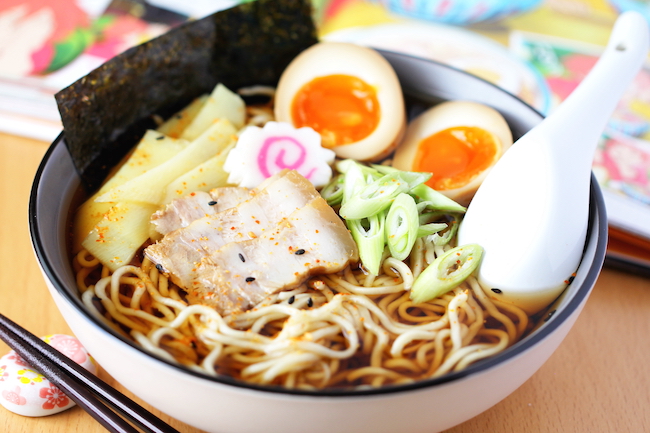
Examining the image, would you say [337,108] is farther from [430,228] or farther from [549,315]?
[549,315]

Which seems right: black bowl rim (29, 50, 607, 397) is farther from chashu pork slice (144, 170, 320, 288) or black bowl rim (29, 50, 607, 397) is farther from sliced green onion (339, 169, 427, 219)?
sliced green onion (339, 169, 427, 219)

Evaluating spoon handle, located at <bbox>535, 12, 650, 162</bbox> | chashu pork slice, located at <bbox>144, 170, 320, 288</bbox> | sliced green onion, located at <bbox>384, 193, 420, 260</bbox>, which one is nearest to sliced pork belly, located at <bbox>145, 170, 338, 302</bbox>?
chashu pork slice, located at <bbox>144, 170, 320, 288</bbox>

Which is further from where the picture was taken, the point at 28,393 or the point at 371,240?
the point at 371,240

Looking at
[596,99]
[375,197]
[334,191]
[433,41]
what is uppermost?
[596,99]

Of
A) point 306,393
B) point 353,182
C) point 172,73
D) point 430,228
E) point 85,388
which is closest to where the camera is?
point 306,393

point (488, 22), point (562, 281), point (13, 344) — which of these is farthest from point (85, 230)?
point (488, 22)

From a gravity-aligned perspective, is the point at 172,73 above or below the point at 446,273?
above

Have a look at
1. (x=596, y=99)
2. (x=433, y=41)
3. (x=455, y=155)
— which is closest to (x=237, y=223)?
(x=455, y=155)

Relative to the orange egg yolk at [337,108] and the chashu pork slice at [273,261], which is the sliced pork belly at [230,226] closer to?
the chashu pork slice at [273,261]
